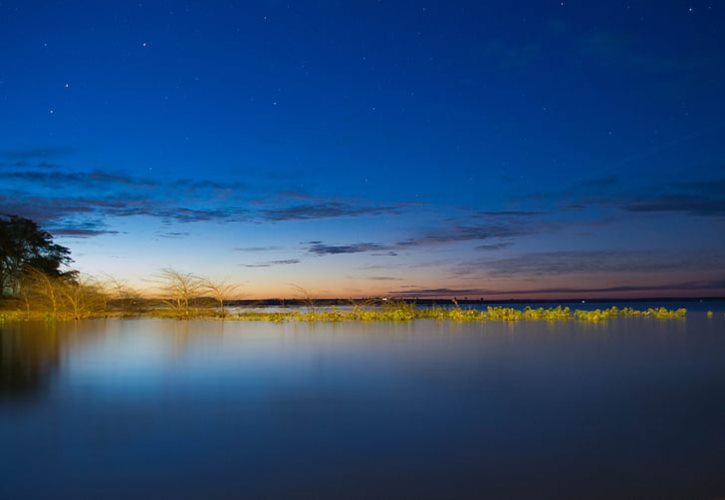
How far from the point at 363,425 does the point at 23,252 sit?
4622 centimetres

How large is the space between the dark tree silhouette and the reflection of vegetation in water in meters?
24.0

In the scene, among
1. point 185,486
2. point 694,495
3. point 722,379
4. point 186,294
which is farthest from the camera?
point 186,294

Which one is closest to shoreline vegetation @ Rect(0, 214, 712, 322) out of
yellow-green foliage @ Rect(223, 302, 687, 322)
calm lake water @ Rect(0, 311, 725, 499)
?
yellow-green foliage @ Rect(223, 302, 687, 322)

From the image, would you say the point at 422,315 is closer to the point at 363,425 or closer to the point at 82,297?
the point at 82,297

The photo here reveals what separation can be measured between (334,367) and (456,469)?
8.38 meters

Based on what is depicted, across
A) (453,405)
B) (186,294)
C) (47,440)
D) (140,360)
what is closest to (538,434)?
(453,405)

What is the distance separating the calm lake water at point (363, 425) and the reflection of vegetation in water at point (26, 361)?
3.8 inches

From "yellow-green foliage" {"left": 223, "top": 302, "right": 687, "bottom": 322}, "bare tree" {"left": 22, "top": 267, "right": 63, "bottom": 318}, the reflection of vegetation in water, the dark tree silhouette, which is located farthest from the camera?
the dark tree silhouette

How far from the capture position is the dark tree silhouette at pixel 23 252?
43.9 meters

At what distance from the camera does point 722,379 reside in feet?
38.8

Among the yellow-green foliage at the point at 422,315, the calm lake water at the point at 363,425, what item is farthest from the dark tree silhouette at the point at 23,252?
the calm lake water at the point at 363,425

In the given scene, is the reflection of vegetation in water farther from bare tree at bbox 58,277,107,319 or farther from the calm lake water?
bare tree at bbox 58,277,107,319

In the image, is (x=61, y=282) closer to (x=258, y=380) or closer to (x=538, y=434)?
(x=258, y=380)

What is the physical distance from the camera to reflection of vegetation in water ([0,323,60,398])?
35.3 ft
